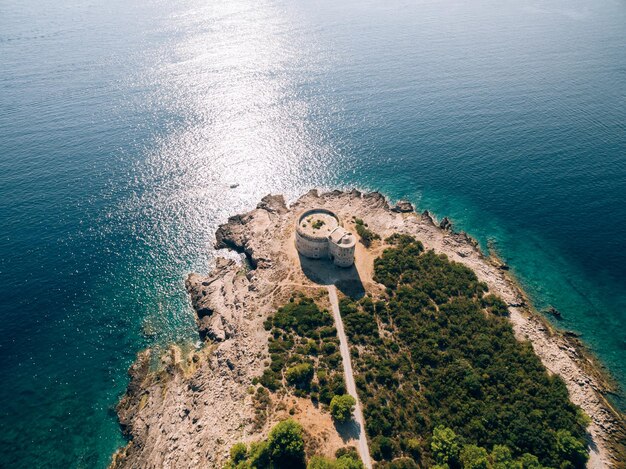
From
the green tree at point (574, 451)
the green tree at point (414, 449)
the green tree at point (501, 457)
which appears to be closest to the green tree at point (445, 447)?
the green tree at point (414, 449)

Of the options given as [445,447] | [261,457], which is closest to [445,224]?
[445,447]

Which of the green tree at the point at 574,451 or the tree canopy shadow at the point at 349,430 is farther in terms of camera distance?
the tree canopy shadow at the point at 349,430

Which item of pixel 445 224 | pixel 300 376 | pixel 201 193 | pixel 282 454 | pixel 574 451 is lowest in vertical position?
pixel 282 454

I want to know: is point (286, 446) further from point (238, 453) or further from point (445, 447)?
point (445, 447)

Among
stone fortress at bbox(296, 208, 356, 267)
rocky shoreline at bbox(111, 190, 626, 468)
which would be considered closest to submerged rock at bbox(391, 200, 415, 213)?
rocky shoreline at bbox(111, 190, 626, 468)

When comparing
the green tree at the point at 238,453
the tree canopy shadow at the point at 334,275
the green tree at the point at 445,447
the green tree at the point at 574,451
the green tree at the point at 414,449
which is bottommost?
the green tree at the point at 238,453

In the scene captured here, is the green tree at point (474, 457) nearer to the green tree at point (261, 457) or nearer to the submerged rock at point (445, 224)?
the green tree at point (261, 457)
